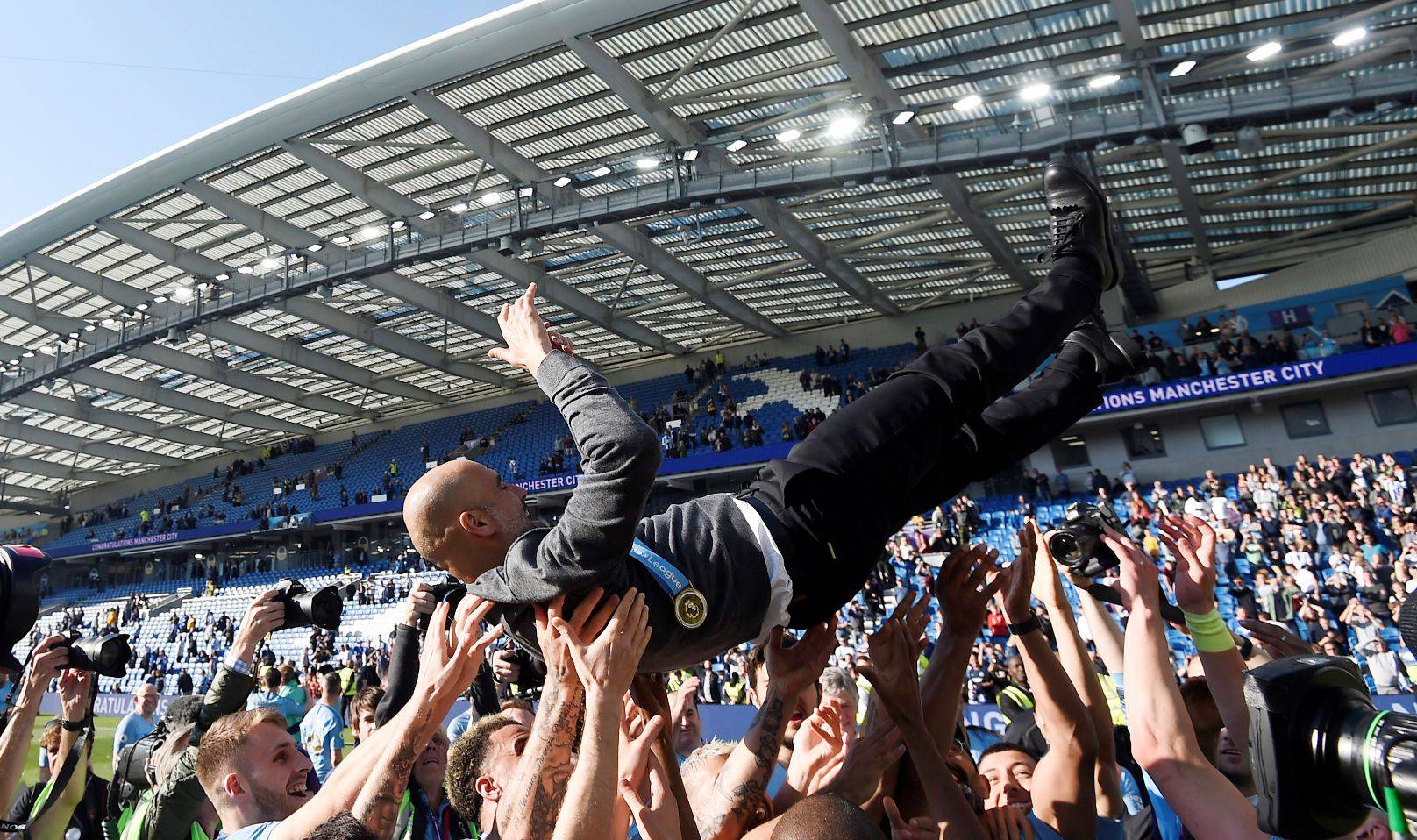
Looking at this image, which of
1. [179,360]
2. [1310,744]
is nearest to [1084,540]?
[1310,744]

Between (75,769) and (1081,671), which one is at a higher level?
(75,769)

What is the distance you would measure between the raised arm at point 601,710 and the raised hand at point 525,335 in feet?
2.32

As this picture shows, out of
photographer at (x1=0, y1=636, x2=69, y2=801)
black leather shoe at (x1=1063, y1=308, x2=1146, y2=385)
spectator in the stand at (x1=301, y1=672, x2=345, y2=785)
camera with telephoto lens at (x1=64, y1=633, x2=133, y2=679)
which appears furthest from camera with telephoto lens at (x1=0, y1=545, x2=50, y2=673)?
spectator in the stand at (x1=301, y1=672, x2=345, y2=785)

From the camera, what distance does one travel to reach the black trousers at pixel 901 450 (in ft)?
8.00

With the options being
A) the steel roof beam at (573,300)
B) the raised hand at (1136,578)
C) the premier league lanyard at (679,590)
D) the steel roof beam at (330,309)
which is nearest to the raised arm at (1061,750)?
the raised hand at (1136,578)

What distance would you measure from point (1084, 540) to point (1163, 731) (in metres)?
0.66

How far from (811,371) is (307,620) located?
22882mm

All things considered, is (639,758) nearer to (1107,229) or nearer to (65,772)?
(1107,229)

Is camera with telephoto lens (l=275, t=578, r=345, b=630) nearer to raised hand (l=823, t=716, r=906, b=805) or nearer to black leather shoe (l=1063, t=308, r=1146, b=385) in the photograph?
raised hand (l=823, t=716, r=906, b=805)

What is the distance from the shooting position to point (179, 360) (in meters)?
24.5

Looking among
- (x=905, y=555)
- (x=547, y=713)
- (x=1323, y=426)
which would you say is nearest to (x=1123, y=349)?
(x=547, y=713)

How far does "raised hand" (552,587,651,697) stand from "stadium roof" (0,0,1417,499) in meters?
12.1

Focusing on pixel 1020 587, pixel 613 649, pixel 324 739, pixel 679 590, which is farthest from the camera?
pixel 324 739

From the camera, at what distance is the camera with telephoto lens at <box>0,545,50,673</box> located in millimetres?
1936
